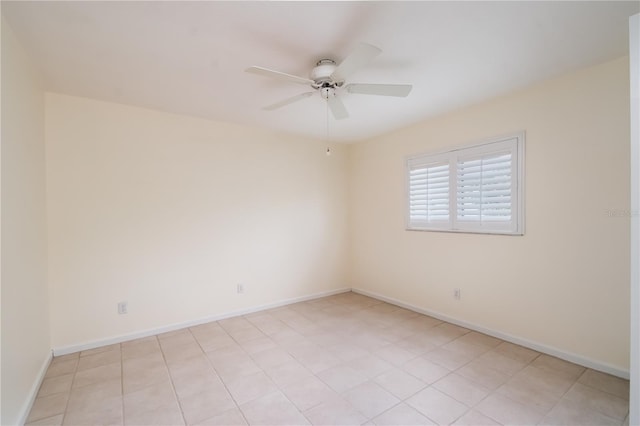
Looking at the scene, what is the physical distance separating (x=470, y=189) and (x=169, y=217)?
11.2 feet

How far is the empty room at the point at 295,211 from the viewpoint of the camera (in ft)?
5.96

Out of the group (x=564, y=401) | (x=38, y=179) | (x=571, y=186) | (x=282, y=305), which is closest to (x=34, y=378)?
(x=38, y=179)

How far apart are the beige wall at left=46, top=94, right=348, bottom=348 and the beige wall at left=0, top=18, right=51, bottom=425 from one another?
0.95 ft

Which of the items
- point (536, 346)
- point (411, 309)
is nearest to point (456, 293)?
point (411, 309)

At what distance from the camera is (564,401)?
6.53ft

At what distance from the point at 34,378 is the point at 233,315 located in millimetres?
1883

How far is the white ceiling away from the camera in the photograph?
5.47ft

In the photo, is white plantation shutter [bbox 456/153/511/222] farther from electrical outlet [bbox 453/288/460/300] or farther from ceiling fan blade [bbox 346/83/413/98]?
ceiling fan blade [bbox 346/83/413/98]

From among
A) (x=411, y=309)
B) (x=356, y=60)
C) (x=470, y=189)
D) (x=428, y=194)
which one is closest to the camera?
(x=356, y=60)

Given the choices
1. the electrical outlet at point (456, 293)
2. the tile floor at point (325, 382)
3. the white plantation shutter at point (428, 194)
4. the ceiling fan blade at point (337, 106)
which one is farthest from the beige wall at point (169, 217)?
the electrical outlet at point (456, 293)

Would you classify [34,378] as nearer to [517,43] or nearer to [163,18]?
[163,18]

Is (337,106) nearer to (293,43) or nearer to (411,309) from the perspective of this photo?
(293,43)

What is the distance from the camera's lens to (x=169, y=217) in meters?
3.32

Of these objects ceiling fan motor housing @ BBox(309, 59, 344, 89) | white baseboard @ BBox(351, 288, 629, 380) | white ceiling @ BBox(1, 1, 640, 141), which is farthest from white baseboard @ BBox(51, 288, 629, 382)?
ceiling fan motor housing @ BBox(309, 59, 344, 89)
